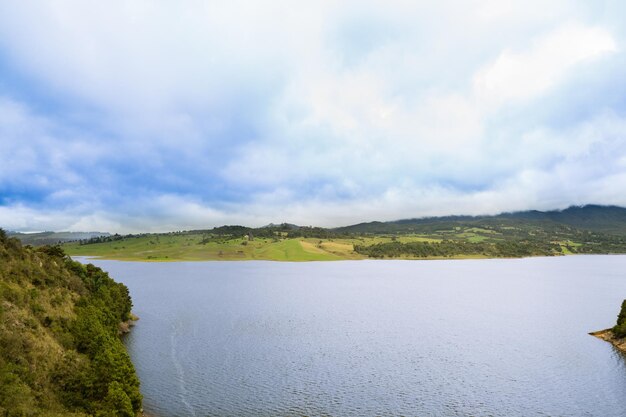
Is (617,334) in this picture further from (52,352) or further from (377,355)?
(52,352)

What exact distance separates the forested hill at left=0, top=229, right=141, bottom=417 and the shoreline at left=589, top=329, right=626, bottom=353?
83572 mm

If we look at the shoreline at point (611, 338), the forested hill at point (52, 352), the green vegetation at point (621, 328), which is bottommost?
the shoreline at point (611, 338)

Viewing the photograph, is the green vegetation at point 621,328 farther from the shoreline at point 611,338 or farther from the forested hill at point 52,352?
the forested hill at point 52,352

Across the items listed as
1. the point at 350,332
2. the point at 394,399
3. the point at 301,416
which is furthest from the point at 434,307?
the point at 301,416

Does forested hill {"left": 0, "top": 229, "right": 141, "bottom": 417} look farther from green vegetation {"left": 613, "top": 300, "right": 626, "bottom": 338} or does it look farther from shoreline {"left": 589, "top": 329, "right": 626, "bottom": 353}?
green vegetation {"left": 613, "top": 300, "right": 626, "bottom": 338}

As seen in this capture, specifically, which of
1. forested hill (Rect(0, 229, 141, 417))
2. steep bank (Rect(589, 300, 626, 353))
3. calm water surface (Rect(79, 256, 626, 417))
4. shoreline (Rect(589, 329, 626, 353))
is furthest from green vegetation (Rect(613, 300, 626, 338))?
forested hill (Rect(0, 229, 141, 417))

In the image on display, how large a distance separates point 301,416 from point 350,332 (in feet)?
138

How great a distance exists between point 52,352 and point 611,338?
96720mm

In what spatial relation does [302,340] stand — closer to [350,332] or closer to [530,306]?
[350,332]

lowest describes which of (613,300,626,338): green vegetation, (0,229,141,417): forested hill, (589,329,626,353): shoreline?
(589,329,626,353): shoreline

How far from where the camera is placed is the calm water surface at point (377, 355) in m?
49.4

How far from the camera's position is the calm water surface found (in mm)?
49438

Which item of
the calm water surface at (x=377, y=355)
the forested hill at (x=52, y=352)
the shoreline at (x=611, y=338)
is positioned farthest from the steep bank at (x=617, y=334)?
the forested hill at (x=52, y=352)

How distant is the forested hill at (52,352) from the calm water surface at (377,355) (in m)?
7.68
